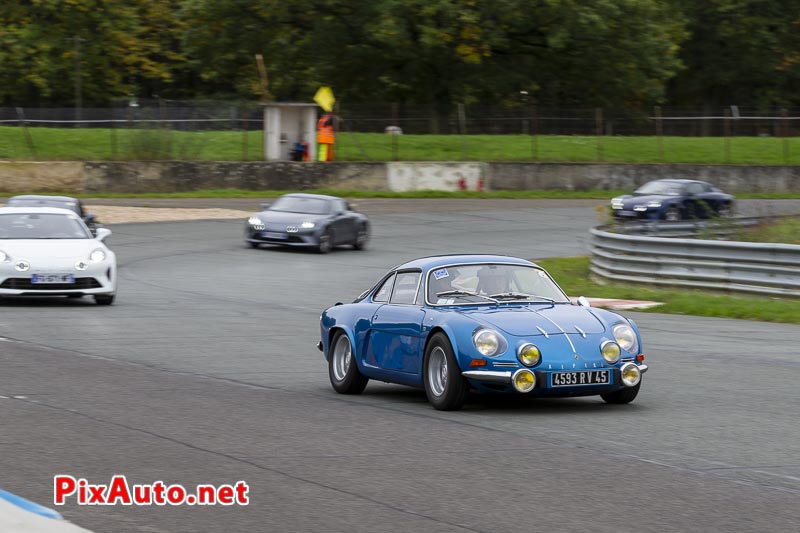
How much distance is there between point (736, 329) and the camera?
1631cm

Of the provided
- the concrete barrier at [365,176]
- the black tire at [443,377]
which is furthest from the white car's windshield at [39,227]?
the concrete barrier at [365,176]

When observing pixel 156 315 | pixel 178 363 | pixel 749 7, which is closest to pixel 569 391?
pixel 178 363

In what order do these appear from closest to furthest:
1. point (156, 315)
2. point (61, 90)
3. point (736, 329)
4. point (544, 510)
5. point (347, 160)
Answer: point (544, 510) → point (736, 329) → point (156, 315) → point (347, 160) → point (61, 90)

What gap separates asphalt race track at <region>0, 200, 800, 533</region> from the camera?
247 inches

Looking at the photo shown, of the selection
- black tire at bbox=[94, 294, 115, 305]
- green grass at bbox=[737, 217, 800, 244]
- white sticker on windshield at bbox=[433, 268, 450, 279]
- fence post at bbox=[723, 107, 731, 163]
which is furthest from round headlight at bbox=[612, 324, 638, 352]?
fence post at bbox=[723, 107, 731, 163]

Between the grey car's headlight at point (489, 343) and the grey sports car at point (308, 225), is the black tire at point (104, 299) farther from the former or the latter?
the grey sports car at point (308, 225)

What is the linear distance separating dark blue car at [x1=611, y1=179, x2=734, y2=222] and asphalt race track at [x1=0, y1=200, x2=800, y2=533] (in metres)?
17.5

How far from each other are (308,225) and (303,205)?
1.26 meters

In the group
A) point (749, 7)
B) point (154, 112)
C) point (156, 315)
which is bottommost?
point (156, 315)

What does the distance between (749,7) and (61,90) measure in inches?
1368

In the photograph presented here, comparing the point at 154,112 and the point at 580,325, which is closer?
the point at 580,325

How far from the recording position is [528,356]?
9.31 meters

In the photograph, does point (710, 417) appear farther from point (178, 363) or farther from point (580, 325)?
point (178, 363)

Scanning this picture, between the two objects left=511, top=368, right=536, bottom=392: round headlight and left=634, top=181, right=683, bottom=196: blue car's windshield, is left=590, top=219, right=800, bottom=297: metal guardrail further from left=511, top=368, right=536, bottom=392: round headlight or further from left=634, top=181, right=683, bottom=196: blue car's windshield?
left=634, top=181, right=683, bottom=196: blue car's windshield
